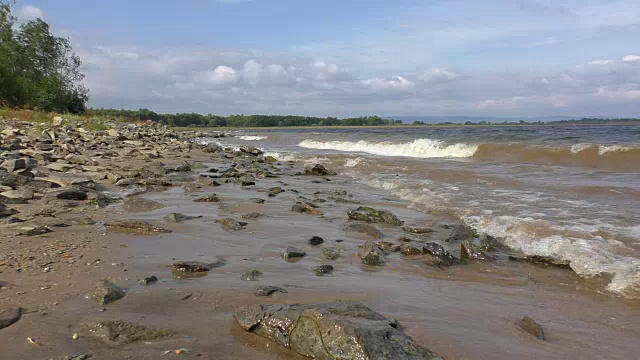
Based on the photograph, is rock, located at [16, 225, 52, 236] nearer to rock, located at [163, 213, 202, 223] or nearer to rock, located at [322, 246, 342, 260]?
rock, located at [163, 213, 202, 223]

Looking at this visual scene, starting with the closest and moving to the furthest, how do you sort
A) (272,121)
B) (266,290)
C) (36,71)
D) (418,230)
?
(266,290)
(418,230)
(36,71)
(272,121)

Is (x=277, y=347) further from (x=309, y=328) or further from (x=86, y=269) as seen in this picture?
(x=86, y=269)

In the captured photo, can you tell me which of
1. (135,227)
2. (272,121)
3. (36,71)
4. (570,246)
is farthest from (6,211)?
(272,121)

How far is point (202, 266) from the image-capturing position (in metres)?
4.06

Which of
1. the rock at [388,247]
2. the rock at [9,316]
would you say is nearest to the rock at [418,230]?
the rock at [388,247]

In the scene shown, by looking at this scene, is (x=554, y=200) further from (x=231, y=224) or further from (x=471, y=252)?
(x=231, y=224)

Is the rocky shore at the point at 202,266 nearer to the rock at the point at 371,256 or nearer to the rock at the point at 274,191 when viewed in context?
the rock at the point at 371,256

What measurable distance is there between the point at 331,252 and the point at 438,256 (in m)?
1.15

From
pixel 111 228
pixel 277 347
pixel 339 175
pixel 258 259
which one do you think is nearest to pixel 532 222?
pixel 258 259

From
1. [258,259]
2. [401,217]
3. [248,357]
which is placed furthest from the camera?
[401,217]

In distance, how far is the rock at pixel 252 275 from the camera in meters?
3.90

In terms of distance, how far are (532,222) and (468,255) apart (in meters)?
1.89

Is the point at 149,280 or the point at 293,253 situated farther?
the point at 293,253

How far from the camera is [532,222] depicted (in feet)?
20.7
